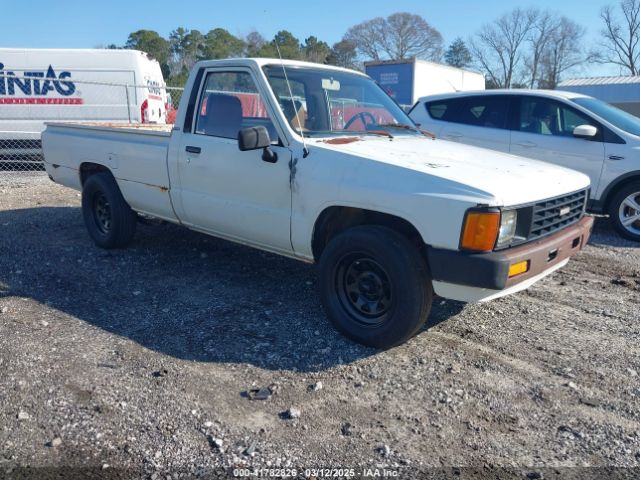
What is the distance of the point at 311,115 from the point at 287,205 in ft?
2.63

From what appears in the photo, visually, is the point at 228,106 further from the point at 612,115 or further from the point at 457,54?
the point at 457,54

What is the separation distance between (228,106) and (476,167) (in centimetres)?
217

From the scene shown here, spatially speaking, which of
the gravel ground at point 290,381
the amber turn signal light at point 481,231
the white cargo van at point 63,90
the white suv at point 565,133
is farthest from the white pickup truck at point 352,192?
the white cargo van at point 63,90

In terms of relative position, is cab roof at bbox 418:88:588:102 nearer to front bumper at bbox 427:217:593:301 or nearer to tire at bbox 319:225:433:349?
front bumper at bbox 427:217:593:301

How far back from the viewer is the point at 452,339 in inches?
155

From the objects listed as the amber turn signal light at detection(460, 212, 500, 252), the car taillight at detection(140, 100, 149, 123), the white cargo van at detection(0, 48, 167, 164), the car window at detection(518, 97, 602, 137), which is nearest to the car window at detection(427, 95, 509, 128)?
the car window at detection(518, 97, 602, 137)

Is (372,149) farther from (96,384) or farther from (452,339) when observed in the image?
(96,384)

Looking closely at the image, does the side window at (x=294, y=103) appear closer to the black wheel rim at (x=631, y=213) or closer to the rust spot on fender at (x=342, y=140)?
the rust spot on fender at (x=342, y=140)

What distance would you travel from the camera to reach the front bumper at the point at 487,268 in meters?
3.18

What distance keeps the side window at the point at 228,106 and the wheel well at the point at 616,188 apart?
4.85 metres

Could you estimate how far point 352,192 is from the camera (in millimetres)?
3641

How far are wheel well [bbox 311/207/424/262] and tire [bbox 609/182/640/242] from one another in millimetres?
4493

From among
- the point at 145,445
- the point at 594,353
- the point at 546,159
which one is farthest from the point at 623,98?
the point at 145,445

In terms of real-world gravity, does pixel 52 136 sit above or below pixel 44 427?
above
